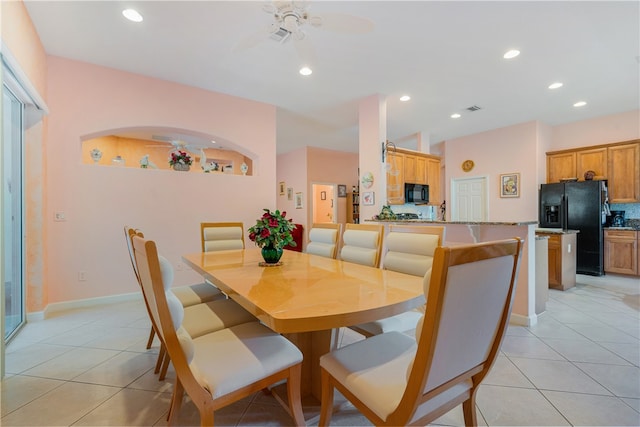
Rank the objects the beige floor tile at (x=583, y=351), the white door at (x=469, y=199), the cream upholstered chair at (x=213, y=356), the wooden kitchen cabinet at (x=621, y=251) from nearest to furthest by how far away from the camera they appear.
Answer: the cream upholstered chair at (x=213, y=356)
the beige floor tile at (x=583, y=351)
the wooden kitchen cabinet at (x=621, y=251)
the white door at (x=469, y=199)

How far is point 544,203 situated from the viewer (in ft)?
16.3

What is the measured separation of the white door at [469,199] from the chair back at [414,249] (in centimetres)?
478

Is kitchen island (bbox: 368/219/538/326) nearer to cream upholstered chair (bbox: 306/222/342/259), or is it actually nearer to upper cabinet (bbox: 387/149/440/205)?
cream upholstered chair (bbox: 306/222/342/259)

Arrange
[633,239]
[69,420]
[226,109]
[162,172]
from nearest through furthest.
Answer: [69,420] → [162,172] → [226,109] → [633,239]

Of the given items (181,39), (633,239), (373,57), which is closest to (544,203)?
(633,239)

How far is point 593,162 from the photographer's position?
190 inches

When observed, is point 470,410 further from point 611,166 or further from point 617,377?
point 611,166

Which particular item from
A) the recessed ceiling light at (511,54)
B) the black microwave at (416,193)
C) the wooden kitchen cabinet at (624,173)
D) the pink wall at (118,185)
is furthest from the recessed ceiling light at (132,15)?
the wooden kitchen cabinet at (624,173)

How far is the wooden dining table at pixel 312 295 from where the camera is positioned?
98cm

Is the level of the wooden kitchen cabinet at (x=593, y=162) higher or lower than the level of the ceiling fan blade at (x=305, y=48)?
lower

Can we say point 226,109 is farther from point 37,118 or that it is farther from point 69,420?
point 69,420

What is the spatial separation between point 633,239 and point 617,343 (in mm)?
3432

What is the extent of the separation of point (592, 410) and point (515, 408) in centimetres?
41

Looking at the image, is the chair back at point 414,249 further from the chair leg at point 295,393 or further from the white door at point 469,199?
the white door at point 469,199
